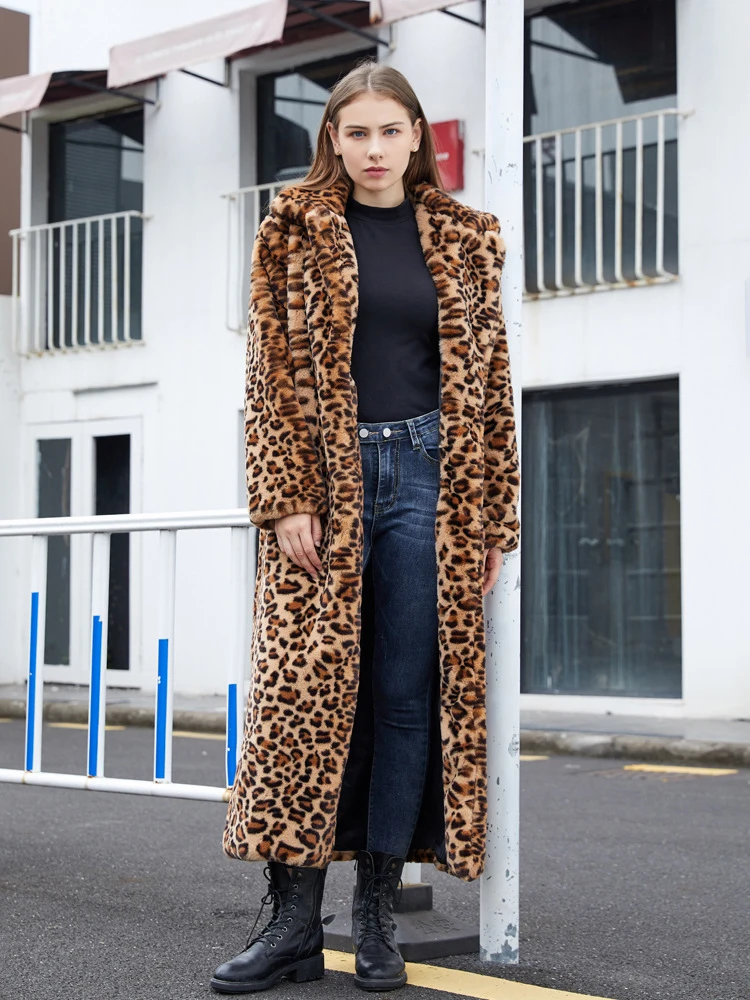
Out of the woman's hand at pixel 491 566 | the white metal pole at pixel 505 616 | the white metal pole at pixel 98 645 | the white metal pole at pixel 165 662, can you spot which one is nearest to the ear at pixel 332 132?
the white metal pole at pixel 505 616

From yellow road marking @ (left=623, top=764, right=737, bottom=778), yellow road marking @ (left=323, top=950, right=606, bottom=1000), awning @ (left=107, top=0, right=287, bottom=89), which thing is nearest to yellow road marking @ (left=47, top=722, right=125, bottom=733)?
yellow road marking @ (left=623, top=764, right=737, bottom=778)

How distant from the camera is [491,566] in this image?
3.37 m

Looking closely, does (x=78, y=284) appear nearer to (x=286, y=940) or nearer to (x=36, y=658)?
(x=36, y=658)

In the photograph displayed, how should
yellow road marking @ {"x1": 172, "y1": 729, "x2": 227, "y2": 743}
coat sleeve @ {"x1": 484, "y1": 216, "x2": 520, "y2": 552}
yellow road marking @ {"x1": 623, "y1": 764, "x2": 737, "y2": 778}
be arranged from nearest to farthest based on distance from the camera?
coat sleeve @ {"x1": 484, "y1": 216, "x2": 520, "y2": 552} → yellow road marking @ {"x1": 623, "y1": 764, "x2": 737, "y2": 778} → yellow road marking @ {"x1": 172, "y1": 729, "x2": 227, "y2": 743}

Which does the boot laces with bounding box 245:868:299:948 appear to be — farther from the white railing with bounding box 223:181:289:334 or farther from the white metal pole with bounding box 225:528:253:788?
the white railing with bounding box 223:181:289:334

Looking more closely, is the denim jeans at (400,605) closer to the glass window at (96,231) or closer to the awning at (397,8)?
the awning at (397,8)

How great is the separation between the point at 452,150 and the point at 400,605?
334 inches

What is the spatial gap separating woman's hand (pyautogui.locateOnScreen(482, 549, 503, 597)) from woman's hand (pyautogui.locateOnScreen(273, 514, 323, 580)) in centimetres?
40

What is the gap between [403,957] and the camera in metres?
3.43

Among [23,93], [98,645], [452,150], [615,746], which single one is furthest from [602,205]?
[98,645]

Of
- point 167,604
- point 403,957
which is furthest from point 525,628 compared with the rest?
point 403,957

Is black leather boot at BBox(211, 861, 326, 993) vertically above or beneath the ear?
beneath

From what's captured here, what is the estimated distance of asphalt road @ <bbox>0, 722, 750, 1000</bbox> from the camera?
10.8 ft

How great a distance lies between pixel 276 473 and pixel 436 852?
923 millimetres
